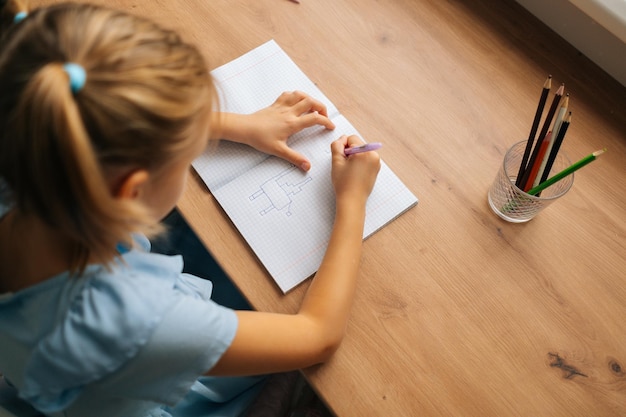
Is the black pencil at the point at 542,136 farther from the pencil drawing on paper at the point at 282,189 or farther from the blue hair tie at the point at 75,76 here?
the blue hair tie at the point at 75,76

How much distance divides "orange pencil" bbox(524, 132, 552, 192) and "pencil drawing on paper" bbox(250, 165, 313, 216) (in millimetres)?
295

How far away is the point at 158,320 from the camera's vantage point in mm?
517

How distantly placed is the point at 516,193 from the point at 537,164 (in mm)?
47

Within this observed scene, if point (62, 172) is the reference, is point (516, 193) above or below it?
below

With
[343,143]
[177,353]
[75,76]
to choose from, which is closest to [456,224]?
[343,143]

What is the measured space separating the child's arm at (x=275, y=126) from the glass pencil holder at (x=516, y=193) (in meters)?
0.25

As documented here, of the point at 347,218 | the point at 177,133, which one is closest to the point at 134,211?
the point at 177,133

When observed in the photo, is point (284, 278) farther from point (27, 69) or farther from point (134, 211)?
point (27, 69)

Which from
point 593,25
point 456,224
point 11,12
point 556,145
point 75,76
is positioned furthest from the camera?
point 593,25

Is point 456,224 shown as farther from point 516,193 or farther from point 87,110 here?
point 87,110

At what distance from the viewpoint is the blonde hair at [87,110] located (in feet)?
1.37

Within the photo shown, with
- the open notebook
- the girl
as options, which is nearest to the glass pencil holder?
the open notebook

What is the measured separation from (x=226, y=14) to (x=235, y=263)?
0.45 meters

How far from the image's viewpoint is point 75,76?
Answer: 413mm
